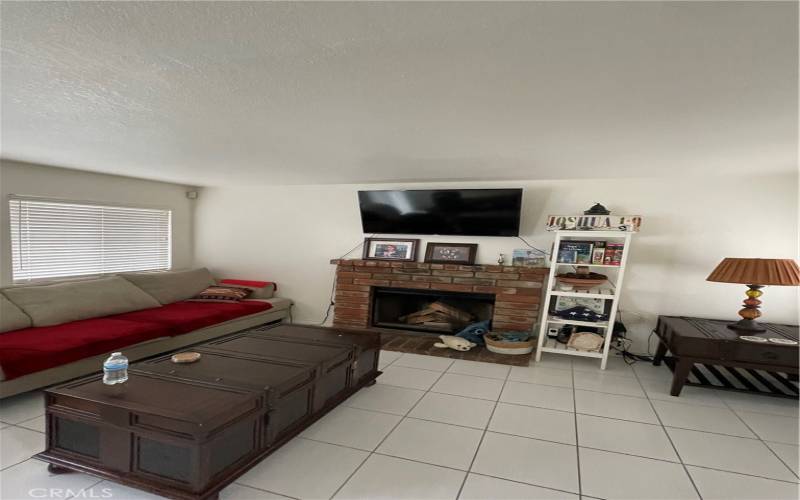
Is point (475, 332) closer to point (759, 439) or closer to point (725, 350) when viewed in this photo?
point (725, 350)

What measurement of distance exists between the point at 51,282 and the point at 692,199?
6.33m

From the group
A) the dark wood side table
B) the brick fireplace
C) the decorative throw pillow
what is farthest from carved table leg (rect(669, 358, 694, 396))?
the decorative throw pillow

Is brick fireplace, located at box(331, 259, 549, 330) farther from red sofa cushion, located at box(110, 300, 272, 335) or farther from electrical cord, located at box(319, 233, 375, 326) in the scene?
red sofa cushion, located at box(110, 300, 272, 335)

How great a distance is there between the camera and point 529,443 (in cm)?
224

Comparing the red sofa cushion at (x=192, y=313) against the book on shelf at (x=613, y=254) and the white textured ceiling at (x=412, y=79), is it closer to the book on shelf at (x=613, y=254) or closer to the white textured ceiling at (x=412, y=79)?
the white textured ceiling at (x=412, y=79)

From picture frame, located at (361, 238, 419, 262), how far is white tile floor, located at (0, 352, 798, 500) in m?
1.73

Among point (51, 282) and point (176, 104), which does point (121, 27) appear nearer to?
point (176, 104)

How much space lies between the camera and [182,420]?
61.3 inches

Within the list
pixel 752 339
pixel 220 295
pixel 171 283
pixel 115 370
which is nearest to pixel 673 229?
pixel 752 339

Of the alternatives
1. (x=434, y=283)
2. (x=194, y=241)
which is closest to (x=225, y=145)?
(x=434, y=283)

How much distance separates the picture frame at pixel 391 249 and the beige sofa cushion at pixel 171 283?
211 centimetres

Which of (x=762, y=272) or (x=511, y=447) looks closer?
(x=511, y=447)

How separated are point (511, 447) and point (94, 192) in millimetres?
4819

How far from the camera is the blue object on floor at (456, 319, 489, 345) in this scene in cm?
416
